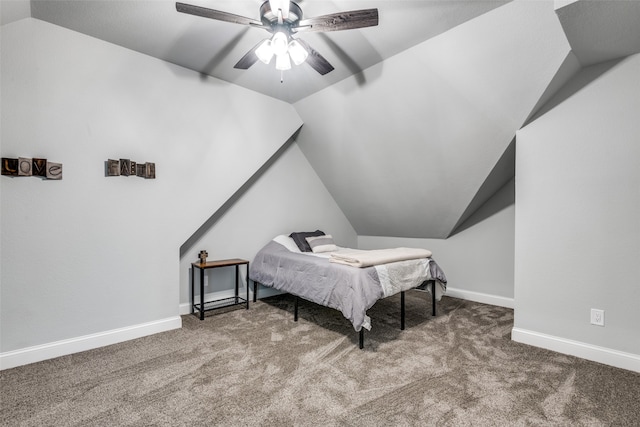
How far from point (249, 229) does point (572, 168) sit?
3394 millimetres

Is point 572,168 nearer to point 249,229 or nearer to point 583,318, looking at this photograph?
point 583,318

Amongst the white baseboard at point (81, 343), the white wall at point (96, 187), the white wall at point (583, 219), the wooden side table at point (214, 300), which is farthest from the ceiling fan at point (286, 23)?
the white baseboard at point (81, 343)

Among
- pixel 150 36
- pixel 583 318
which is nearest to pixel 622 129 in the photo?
pixel 583 318

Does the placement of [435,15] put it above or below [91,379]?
above

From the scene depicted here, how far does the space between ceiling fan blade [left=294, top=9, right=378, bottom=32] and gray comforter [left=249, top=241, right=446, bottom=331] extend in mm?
1815

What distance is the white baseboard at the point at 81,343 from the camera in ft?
7.50

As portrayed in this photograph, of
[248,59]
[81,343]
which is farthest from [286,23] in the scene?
[81,343]

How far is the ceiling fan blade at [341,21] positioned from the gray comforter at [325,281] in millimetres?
1815

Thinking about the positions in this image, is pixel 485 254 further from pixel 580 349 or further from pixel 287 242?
pixel 287 242

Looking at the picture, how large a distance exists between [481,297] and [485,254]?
559mm

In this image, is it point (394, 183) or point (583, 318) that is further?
point (394, 183)

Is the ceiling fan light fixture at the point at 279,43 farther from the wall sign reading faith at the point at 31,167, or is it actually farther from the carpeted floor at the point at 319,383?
the carpeted floor at the point at 319,383

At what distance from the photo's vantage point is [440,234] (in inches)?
173

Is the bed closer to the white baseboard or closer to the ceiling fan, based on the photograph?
the white baseboard
